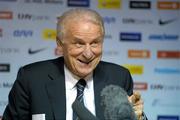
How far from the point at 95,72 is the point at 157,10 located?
1.66 m

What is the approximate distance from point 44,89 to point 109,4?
1.67m

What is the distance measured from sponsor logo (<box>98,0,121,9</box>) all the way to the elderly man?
1462mm

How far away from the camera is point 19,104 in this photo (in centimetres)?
149

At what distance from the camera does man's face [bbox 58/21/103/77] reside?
1.35m

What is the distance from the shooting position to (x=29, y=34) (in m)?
3.01

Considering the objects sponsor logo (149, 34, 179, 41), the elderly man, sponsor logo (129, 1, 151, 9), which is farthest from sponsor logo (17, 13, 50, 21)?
the elderly man

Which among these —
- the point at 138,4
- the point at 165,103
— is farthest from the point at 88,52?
the point at 165,103

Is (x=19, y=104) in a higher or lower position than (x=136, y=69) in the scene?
higher

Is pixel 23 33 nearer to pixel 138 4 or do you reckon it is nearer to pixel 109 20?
pixel 109 20

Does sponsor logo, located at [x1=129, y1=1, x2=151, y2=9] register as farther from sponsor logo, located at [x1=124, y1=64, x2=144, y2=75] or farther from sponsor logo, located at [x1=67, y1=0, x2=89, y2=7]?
sponsor logo, located at [x1=124, y1=64, x2=144, y2=75]

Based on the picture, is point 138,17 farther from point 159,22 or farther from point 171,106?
point 171,106

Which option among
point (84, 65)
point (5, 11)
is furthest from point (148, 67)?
point (84, 65)

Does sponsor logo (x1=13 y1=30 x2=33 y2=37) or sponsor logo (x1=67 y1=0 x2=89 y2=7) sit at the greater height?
sponsor logo (x1=67 y1=0 x2=89 y2=7)

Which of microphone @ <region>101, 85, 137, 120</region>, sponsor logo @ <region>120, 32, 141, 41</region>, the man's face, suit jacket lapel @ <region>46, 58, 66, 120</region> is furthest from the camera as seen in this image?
sponsor logo @ <region>120, 32, 141, 41</region>
